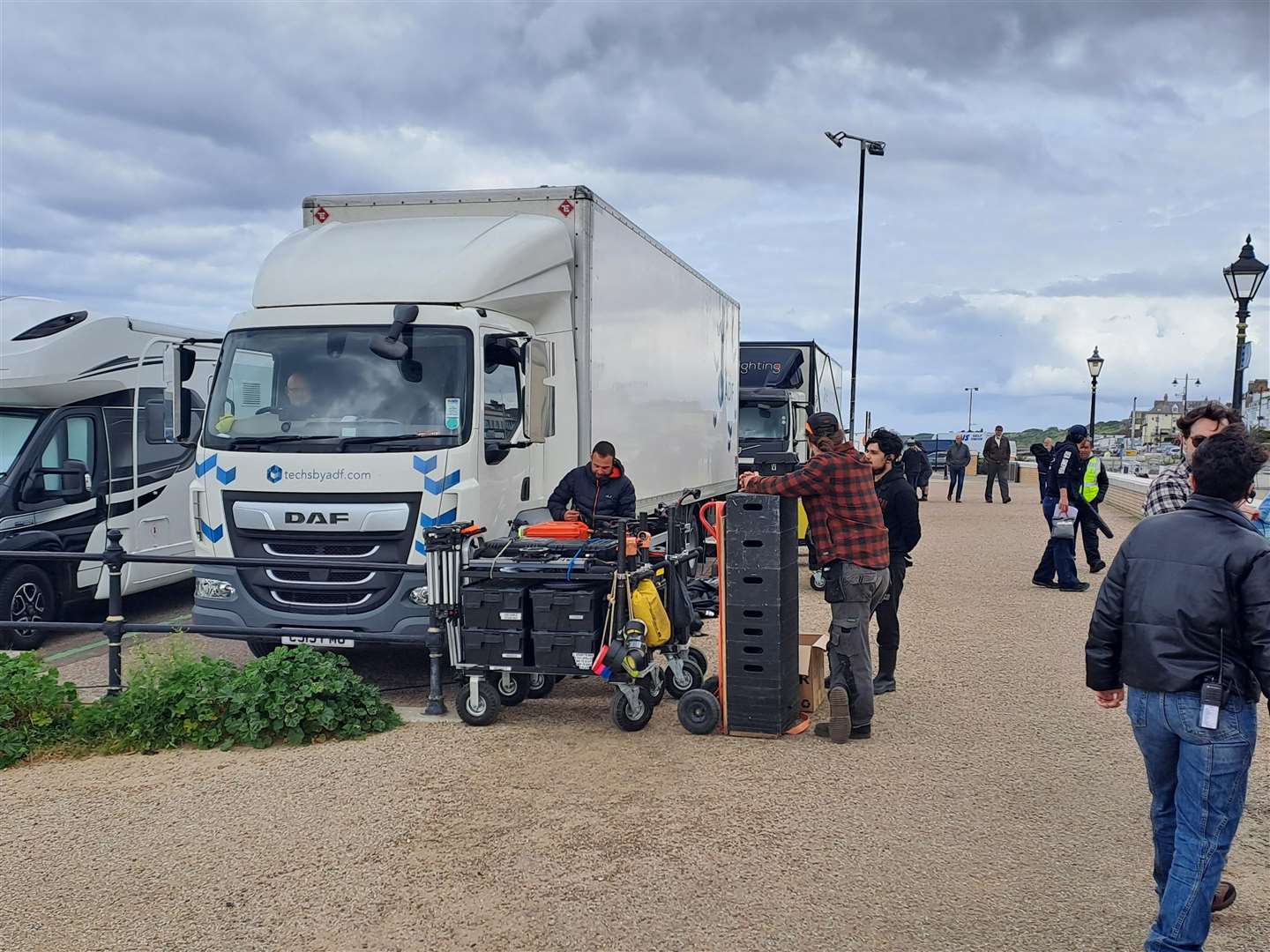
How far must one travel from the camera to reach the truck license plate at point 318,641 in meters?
7.64

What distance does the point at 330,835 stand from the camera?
5.29 meters

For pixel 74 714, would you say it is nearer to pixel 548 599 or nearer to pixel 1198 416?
pixel 548 599

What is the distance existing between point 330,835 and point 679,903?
1774mm

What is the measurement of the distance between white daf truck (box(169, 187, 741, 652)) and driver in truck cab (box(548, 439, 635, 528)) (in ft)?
0.79

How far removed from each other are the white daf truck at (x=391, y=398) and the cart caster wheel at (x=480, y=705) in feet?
2.28

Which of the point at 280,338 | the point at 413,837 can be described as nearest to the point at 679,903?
the point at 413,837

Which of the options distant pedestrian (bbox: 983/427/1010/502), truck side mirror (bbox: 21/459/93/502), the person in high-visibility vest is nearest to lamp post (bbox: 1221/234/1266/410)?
the person in high-visibility vest

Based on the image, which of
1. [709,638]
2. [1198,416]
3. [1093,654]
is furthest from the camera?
[709,638]

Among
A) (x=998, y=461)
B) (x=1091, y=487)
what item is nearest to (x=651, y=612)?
(x=1091, y=487)

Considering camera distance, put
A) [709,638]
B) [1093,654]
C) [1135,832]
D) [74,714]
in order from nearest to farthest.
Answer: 1. [1093,654]
2. [1135,832]
3. [74,714]
4. [709,638]

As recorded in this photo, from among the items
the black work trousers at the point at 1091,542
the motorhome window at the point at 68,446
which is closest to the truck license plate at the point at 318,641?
the motorhome window at the point at 68,446

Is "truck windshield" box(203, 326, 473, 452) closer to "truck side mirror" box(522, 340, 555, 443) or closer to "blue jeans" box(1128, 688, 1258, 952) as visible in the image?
"truck side mirror" box(522, 340, 555, 443)

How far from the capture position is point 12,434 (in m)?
10.2

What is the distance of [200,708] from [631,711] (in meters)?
2.60
